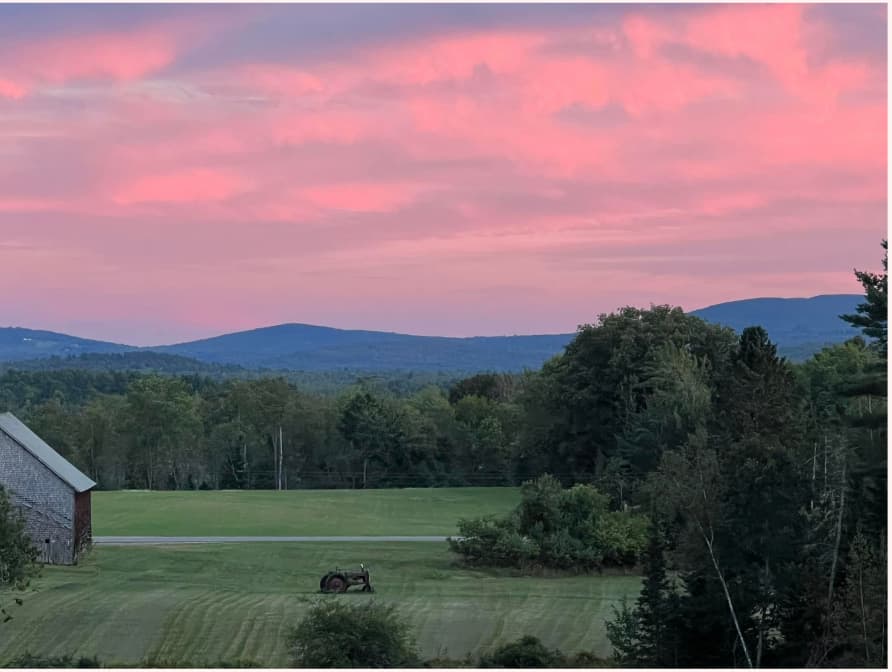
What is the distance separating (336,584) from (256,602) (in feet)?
9.67

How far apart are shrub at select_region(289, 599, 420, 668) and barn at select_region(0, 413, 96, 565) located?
21181 mm

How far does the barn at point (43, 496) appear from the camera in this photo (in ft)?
135

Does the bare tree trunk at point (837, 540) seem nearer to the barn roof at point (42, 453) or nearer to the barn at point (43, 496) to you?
the barn at point (43, 496)

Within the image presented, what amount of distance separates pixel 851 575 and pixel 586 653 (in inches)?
241

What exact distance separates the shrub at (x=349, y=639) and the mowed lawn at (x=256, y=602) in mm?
2812

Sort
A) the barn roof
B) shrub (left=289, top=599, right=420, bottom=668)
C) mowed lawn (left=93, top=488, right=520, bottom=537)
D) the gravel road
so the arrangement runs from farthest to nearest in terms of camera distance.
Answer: mowed lawn (left=93, top=488, right=520, bottom=537) → the gravel road → the barn roof → shrub (left=289, top=599, right=420, bottom=668)

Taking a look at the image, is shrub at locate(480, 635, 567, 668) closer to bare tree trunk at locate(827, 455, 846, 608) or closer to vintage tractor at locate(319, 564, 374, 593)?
bare tree trunk at locate(827, 455, 846, 608)

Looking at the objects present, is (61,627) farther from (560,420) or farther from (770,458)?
(560,420)

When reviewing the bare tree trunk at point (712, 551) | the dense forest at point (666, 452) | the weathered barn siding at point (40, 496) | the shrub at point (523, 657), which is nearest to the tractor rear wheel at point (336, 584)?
the dense forest at point (666, 452)

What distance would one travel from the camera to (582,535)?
41.2 meters

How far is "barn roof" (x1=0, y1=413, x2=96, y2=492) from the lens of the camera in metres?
41.5

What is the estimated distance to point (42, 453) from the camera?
139ft

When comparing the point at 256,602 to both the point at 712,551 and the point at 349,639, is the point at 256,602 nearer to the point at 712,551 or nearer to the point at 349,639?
the point at 349,639

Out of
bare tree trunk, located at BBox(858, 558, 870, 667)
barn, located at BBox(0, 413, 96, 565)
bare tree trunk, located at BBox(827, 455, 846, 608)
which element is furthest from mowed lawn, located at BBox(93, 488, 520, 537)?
bare tree trunk, located at BBox(858, 558, 870, 667)
